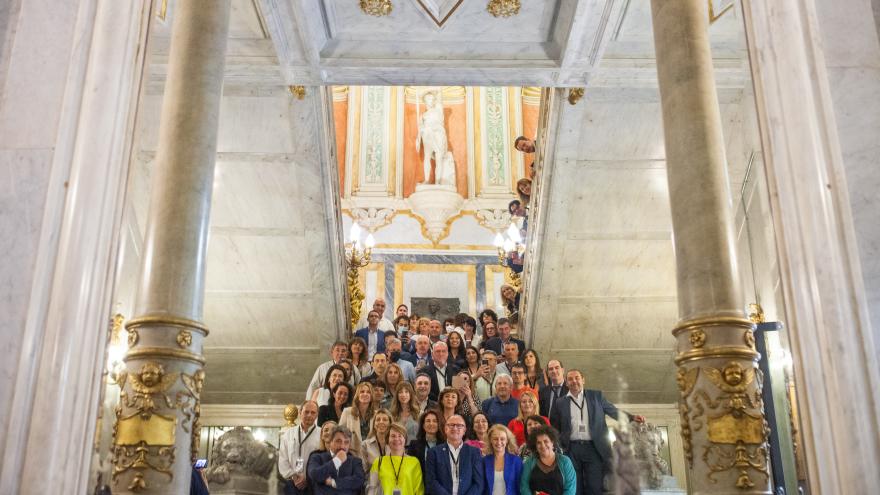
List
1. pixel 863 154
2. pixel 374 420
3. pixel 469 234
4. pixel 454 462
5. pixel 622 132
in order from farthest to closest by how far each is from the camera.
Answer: pixel 469 234 < pixel 622 132 < pixel 374 420 < pixel 454 462 < pixel 863 154

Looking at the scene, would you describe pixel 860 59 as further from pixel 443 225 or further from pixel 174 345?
pixel 443 225

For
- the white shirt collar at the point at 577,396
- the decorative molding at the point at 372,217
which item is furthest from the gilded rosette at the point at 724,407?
the decorative molding at the point at 372,217

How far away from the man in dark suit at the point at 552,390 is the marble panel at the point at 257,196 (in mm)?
4533

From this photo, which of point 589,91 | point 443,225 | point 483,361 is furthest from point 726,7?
point 443,225

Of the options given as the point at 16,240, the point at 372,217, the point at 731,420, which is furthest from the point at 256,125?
the point at 16,240

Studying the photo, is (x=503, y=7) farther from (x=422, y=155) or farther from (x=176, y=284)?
(x=422, y=155)

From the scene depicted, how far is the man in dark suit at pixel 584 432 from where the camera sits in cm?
723

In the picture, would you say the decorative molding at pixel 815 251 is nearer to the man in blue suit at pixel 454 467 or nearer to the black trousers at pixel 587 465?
the man in blue suit at pixel 454 467

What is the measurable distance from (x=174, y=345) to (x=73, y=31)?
2.64 metres

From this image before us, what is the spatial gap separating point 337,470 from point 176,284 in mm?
1855

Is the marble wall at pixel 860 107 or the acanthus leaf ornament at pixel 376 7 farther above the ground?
the acanthus leaf ornament at pixel 376 7

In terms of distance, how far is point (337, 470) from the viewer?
6.43m

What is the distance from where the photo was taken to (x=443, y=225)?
17484 millimetres

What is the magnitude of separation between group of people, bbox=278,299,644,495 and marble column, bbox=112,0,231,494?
4.50ft
